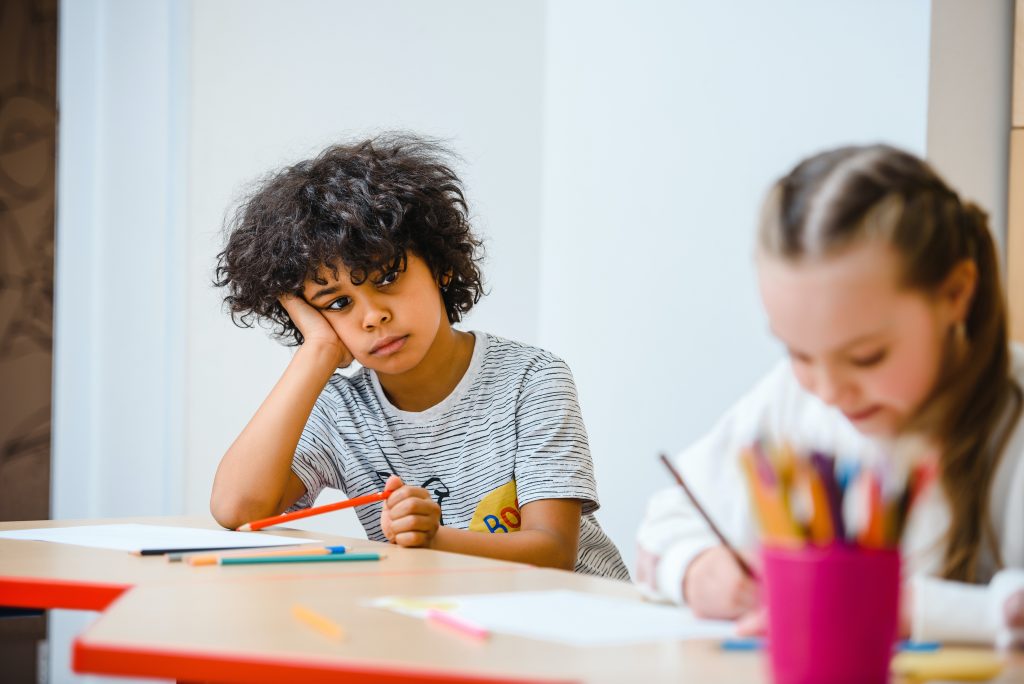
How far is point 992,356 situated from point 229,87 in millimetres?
2026

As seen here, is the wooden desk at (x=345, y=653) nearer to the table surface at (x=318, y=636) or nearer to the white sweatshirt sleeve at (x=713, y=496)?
the table surface at (x=318, y=636)

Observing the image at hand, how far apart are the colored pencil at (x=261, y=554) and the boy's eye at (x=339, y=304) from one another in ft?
1.55

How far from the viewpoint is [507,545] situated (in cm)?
132

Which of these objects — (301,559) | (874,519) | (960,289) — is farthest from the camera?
(301,559)

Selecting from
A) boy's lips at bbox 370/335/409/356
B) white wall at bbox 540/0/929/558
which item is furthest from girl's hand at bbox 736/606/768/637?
white wall at bbox 540/0/929/558

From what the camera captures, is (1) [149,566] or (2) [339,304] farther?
(2) [339,304]

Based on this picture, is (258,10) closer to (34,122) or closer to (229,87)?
(229,87)

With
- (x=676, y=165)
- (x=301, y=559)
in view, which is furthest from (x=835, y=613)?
(x=676, y=165)

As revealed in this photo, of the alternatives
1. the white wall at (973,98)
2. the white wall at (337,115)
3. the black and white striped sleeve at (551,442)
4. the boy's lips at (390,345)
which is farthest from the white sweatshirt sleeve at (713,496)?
the white wall at (337,115)

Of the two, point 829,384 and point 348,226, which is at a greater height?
point 348,226

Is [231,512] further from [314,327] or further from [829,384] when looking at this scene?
[829,384]

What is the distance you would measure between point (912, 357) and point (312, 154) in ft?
6.49

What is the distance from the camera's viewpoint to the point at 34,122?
2602 mm

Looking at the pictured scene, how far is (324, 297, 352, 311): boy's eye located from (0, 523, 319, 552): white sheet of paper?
352 millimetres
